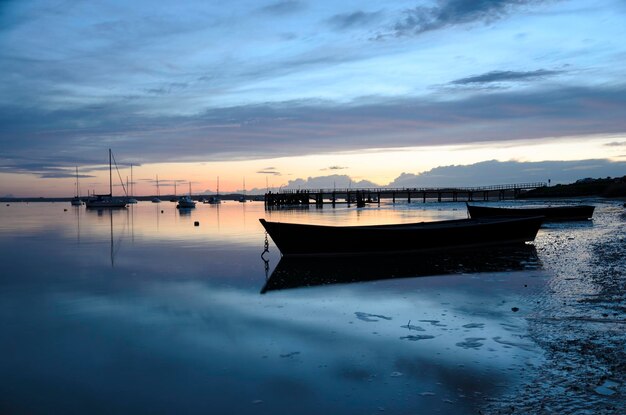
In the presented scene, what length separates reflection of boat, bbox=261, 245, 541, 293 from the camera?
15.2 m

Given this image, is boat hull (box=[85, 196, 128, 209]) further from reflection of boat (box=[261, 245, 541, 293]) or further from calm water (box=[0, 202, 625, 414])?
reflection of boat (box=[261, 245, 541, 293])

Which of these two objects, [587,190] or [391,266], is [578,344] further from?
[587,190]

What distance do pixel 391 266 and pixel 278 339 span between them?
9.28 metres

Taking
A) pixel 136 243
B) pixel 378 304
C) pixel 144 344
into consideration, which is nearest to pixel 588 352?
pixel 378 304

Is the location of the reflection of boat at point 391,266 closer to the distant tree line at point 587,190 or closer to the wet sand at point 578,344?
the wet sand at point 578,344

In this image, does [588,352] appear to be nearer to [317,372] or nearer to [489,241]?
[317,372]

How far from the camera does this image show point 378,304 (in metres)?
11.5

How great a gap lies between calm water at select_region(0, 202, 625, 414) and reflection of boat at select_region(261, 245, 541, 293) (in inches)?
6.5

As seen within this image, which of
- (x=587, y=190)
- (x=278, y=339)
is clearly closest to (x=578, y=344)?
(x=278, y=339)

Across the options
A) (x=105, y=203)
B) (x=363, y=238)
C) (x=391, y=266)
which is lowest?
(x=391, y=266)

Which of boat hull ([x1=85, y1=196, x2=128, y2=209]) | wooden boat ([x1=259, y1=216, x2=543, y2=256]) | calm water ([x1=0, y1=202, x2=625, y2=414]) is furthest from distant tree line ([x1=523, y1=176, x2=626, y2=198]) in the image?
boat hull ([x1=85, y1=196, x2=128, y2=209])

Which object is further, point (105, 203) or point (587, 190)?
point (105, 203)

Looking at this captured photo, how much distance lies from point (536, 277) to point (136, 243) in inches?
824

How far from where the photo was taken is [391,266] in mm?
17484
